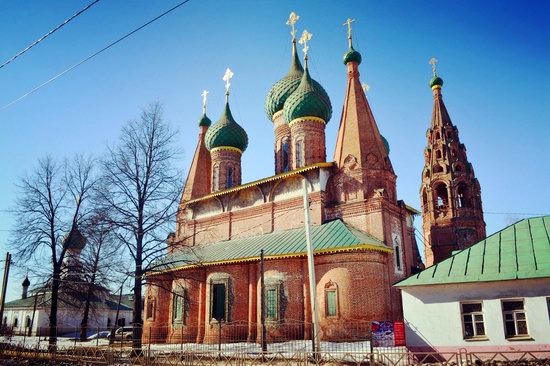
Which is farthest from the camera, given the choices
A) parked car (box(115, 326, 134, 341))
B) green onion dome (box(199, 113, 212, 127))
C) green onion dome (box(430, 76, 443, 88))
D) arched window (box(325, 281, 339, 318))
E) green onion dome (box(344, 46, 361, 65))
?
green onion dome (box(430, 76, 443, 88))

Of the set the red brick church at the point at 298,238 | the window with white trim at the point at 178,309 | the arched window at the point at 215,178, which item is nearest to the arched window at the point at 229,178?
the red brick church at the point at 298,238

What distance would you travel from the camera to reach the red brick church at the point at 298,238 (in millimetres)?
17125

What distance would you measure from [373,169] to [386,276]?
4.98 m

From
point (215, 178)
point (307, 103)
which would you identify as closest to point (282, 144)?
point (307, 103)

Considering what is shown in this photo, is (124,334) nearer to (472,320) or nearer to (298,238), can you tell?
(298,238)

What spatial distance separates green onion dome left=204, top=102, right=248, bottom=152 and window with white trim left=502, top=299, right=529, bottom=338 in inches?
754

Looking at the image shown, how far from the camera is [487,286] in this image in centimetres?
1198

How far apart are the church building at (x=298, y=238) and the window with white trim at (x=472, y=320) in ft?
15.5

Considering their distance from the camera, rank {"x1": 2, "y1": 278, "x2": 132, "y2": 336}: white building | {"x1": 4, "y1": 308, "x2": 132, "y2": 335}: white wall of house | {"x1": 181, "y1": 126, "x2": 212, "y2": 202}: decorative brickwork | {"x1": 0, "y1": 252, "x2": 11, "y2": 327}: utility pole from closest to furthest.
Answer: {"x1": 0, "y1": 252, "x2": 11, "y2": 327}: utility pole → {"x1": 181, "y1": 126, "x2": 212, "y2": 202}: decorative brickwork → {"x1": 2, "y1": 278, "x2": 132, "y2": 336}: white building → {"x1": 4, "y1": 308, "x2": 132, "y2": 335}: white wall of house

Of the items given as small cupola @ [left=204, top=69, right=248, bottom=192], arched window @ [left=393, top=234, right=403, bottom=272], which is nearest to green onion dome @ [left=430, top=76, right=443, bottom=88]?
small cupola @ [left=204, top=69, right=248, bottom=192]

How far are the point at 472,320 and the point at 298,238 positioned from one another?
8517 mm

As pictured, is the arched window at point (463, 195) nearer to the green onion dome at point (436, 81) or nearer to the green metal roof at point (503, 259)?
the green onion dome at point (436, 81)

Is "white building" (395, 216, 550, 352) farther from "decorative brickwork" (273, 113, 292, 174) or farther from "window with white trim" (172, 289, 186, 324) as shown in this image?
"decorative brickwork" (273, 113, 292, 174)

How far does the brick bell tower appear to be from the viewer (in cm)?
3059
